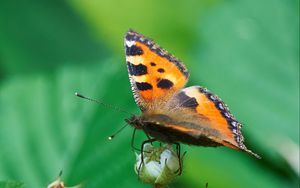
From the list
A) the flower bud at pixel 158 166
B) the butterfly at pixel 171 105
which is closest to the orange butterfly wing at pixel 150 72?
the butterfly at pixel 171 105

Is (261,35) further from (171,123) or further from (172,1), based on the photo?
(171,123)

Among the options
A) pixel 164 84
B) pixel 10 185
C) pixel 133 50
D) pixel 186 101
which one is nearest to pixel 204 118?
pixel 186 101

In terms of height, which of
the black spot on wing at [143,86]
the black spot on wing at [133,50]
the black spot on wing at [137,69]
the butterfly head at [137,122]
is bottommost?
the butterfly head at [137,122]

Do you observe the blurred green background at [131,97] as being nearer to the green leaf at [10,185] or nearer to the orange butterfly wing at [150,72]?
the orange butterfly wing at [150,72]

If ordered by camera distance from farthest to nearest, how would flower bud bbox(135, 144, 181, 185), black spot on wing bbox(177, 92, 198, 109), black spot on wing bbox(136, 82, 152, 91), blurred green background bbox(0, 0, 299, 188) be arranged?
blurred green background bbox(0, 0, 299, 188), black spot on wing bbox(136, 82, 152, 91), black spot on wing bbox(177, 92, 198, 109), flower bud bbox(135, 144, 181, 185)

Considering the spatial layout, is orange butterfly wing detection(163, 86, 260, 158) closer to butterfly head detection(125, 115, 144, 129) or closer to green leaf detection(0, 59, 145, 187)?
butterfly head detection(125, 115, 144, 129)

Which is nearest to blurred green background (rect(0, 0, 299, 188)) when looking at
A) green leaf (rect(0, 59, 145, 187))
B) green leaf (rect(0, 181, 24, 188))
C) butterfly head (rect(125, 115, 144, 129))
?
green leaf (rect(0, 59, 145, 187))

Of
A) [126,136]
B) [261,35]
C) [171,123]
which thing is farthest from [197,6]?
[171,123]
